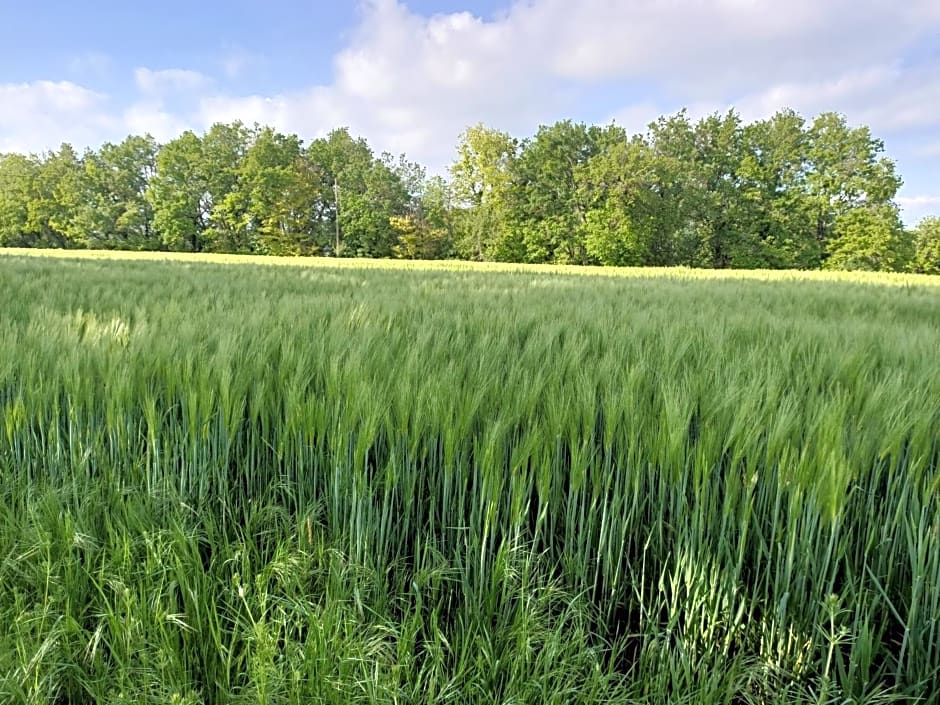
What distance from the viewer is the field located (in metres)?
0.66

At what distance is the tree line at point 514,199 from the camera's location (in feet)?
107

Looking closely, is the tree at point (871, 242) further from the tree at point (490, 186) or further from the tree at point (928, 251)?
the tree at point (490, 186)

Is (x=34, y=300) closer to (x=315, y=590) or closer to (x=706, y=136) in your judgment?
(x=315, y=590)

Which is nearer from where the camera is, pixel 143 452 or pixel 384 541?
pixel 384 541

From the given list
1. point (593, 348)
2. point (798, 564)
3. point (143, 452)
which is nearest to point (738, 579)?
point (798, 564)

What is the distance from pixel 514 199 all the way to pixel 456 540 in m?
37.7

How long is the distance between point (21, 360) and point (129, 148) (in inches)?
2167

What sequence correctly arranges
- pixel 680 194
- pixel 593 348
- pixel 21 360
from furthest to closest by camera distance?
pixel 680 194 < pixel 593 348 < pixel 21 360

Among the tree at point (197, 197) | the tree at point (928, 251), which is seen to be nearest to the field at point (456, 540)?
the tree at point (197, 197)

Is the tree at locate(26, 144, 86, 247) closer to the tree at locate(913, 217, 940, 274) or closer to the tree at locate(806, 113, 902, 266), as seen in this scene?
the tree at locate(806, 113, 902, 266)

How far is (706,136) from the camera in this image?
3659cm

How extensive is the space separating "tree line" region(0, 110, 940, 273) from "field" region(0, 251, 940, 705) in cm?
3383

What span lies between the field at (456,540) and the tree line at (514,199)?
33833 millimetres

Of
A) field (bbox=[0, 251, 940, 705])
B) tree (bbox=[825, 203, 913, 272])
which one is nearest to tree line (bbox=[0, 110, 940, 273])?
tree (bbox=[825, 203, 913, 272])
